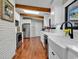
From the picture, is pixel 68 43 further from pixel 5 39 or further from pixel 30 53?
pixel 30 53

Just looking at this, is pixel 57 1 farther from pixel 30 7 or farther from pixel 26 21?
pixel 26 21

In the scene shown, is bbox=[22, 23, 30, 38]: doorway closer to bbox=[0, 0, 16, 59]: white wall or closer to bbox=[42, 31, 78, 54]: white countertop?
bbox=[0, 0, 16, 59]: white wall

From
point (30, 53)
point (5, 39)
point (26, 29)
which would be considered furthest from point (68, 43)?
point (26, 29)

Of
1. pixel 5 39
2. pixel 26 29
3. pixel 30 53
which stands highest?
pixel 26 29

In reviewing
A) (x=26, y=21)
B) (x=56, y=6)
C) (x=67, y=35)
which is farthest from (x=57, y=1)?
(x=26, y=21)

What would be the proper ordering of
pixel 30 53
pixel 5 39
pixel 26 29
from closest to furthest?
pixel 5 39
pixel 30 53
pixel 26 29

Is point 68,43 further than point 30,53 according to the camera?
No

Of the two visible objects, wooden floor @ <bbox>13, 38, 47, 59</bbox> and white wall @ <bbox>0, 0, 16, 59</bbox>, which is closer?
white wall @ <bbox>0, 0, 16, 59</bbox>

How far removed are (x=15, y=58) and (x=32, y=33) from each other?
31.3 feet

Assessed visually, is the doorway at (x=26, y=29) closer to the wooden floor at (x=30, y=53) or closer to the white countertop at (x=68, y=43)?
the wooden floor at (x=30, y=53)

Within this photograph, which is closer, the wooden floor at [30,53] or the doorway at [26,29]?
the wooden floor at [30,53]

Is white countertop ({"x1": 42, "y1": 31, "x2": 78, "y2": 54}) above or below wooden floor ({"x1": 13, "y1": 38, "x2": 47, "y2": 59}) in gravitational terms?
above

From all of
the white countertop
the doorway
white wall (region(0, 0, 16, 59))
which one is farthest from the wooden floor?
the doorway


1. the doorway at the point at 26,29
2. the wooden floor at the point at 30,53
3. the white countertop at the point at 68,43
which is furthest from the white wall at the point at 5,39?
the doorway at the point at 26,29
